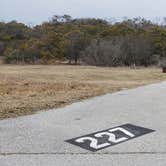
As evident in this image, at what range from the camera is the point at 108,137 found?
216 inches

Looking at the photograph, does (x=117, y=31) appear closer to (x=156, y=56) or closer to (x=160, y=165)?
(x=156, y=56)

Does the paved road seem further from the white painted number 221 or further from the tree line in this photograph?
the tree line

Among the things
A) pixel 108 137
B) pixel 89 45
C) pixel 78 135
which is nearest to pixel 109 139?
pixel 108 137

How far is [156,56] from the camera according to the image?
37.3m

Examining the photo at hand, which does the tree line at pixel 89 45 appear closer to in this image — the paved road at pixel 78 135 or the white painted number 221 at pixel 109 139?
the paved road at pixel 78 135

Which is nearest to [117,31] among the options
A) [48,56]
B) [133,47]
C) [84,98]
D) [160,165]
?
[133,47]

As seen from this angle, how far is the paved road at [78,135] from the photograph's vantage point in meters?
4.39

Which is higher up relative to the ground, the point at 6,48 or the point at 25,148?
the point at 6,48

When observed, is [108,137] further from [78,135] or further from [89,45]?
[89,45]

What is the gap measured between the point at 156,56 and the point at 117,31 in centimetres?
579

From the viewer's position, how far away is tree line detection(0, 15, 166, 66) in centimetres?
3603

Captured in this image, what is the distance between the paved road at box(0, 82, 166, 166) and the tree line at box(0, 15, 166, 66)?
1088 inches

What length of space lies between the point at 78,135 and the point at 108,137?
0.48 metres

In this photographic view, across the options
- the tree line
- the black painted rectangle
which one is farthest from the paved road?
the tree line
